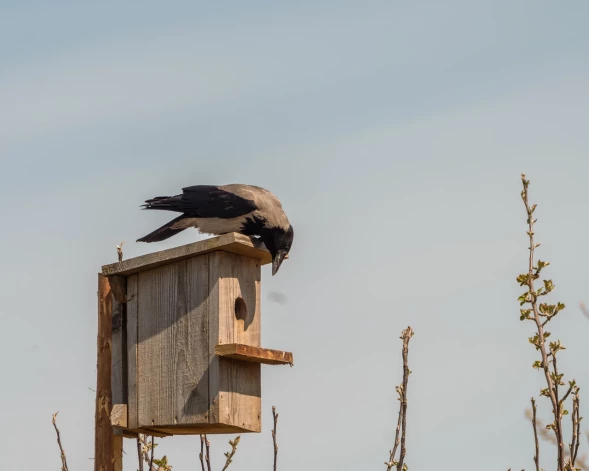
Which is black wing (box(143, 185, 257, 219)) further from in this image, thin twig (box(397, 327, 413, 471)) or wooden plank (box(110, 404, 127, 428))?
thin twig (box(397, 327, 413, 471))

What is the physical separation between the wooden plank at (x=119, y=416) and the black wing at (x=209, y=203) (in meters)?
1.60

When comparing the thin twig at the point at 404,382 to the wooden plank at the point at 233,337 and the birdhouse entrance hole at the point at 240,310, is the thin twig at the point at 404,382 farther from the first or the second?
the birdhouse entrance hole at the point at 240,310

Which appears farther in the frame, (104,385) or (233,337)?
(104,385)

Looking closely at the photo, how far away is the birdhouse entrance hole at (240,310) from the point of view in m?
5.08

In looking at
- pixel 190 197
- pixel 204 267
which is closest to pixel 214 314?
pixel 204 267

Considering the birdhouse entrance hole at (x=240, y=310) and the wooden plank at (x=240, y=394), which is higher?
the birdhouse entrance hole at (x=240, y=310)

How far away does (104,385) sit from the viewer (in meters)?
4.99

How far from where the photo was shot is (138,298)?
5.11m

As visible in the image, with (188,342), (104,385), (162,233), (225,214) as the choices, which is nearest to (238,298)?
(188,342)

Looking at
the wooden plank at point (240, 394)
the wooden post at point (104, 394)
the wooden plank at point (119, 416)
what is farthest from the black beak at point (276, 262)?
the wooden plank at point (119, 416)

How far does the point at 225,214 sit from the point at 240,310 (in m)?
1.26

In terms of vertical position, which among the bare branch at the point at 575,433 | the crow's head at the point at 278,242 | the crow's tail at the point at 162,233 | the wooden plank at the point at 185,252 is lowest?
the bare branch at the point at 575,433

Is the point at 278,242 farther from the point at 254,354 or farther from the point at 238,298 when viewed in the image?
the point at 254,354

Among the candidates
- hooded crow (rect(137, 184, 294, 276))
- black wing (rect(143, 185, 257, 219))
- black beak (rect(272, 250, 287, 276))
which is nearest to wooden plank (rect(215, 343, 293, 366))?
black beak (rect(272, 250, 287, 276))
